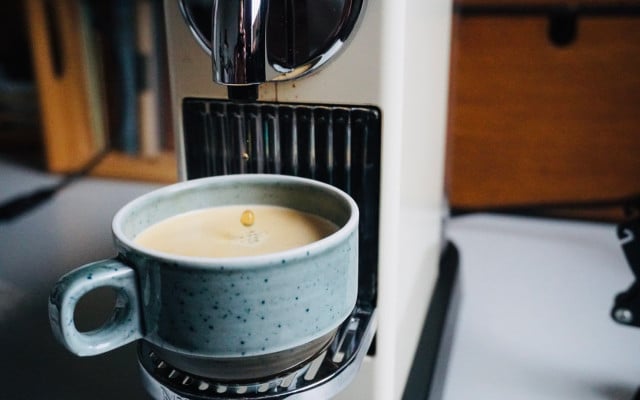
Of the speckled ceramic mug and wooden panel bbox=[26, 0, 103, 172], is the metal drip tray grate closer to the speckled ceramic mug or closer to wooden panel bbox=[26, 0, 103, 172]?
the speckled ceramic mug

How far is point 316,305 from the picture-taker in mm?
190

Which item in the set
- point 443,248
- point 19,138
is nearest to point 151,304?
point 443,248

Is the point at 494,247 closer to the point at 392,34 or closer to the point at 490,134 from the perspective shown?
the point at 490,134

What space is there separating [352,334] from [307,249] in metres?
0.08

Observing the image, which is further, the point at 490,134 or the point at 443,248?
the point at 490,134

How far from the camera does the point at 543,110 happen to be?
1.93 ft

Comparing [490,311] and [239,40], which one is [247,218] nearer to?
[239,40]

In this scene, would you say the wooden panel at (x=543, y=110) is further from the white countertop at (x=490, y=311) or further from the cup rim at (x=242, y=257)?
the cup rim at (x=242, y=257)

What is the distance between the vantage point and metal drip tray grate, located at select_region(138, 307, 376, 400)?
0.66 feet

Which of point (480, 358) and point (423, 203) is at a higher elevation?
point (423, 203)

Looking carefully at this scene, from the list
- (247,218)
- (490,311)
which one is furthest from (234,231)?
(490,311)

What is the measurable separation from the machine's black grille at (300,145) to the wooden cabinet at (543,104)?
0.32 m

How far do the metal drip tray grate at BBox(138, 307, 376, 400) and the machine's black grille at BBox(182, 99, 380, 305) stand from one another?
0.06 m

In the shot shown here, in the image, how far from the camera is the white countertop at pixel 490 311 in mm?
349
